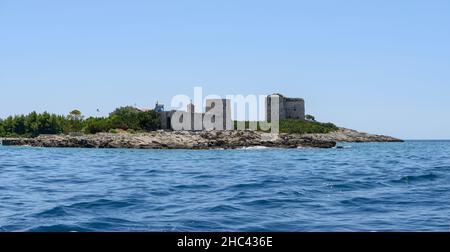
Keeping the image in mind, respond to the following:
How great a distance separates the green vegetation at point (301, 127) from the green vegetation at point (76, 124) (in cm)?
3227

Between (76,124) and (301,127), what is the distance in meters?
71.0

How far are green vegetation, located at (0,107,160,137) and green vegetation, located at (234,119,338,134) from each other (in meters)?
32.3

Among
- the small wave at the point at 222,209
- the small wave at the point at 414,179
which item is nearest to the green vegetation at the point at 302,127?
the small wave at the point at 414,179

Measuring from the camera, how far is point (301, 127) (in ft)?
532

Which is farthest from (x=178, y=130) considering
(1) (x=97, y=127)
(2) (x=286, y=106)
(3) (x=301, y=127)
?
(2) (x=286, y=106)

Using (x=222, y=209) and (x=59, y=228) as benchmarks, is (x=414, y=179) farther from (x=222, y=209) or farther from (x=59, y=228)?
(x=59, y=228)

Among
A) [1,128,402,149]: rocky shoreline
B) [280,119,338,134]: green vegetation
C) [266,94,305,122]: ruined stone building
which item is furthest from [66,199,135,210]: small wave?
[266,94,305,122]: ruined stone building

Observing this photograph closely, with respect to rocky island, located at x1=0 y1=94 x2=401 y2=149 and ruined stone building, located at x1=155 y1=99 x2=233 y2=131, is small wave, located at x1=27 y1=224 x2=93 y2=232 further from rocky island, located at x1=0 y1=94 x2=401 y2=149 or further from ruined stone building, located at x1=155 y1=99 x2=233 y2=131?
ruined stone building, located at x1=155 y1=99 x2=233 y2=131

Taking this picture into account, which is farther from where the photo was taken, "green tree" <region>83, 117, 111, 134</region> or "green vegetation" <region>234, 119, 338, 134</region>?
"green vegetation" <region>234, 119, 338, 134</region>

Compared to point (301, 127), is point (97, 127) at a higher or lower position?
higher

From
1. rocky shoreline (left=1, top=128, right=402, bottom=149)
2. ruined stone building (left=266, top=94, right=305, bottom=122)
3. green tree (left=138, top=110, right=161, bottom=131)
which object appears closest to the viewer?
rocky shoreline (left=1, top=128, right=402, bottom=149)

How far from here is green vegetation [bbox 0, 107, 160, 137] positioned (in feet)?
399

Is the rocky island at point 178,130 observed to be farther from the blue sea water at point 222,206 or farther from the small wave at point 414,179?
the blue sea water at point 222,206
